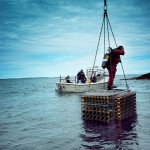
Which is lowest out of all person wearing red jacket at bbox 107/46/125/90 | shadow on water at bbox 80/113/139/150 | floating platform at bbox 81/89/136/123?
shadow on water at bbox 80/113/139/150

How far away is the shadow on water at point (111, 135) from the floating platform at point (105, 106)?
320 millimetres

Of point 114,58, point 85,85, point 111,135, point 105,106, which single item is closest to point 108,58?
point 114,58

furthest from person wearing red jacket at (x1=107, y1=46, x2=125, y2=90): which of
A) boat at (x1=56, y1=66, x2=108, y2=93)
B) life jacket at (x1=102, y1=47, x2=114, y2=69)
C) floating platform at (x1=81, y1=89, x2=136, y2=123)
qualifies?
boat at (x1=56, y1=66, x2=108, y2=93)

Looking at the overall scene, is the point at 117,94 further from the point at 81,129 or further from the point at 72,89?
the point at 72,89

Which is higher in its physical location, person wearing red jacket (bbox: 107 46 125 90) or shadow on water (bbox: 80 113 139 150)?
person wearing red jacket (bbox: 107 46 125 90)

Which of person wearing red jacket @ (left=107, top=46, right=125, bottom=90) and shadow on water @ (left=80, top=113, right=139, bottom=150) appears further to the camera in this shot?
person wearing red jacket @ (left=107, top=46, right=125, bottom=90)

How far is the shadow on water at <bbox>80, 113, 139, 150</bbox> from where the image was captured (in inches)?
296

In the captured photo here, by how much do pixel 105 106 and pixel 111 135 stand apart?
180 cm

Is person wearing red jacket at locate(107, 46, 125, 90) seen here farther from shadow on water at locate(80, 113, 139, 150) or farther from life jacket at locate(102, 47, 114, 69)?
shadow on water at locate(80, 113, 139, 150)

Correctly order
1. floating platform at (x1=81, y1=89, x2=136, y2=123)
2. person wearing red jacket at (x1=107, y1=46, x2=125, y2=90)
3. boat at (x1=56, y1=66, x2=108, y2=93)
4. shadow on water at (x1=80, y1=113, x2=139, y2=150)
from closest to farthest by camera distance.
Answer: shadow on water at (x1=80, y1=113, x2=139, y2=150)
floating platform at (x1=81, y1=89, x2=136, y2=123)
person wearing red jacket at (x1=107, y1=46, x2=125, y2=90)
boat at (x1=56, y1=66, x2=108, y2=93)

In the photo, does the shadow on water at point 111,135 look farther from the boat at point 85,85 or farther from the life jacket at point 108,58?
the boat at point 85,85

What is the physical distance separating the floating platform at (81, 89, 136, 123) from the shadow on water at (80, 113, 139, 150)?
1.05 feet

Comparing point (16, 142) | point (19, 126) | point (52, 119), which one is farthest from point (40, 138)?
point (52, 119)

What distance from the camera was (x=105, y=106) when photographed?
10.1 meters
